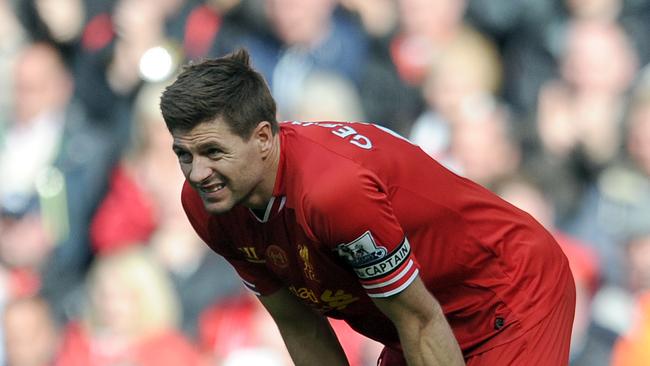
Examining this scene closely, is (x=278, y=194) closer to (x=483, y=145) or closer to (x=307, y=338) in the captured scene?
(x=307, y=338)

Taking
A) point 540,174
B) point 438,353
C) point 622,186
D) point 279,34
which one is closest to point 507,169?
point 540,174

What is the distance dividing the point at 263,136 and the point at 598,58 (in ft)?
11.2

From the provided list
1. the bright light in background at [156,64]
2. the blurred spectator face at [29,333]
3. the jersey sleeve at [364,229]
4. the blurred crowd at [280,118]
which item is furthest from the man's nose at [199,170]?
the blurred spectator face at [29,333]

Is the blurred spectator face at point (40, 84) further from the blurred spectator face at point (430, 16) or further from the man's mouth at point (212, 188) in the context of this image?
the man's mouth at point (212, 188)

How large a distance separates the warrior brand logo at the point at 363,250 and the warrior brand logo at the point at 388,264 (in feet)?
0.07

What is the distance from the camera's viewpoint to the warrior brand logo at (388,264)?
3699mm

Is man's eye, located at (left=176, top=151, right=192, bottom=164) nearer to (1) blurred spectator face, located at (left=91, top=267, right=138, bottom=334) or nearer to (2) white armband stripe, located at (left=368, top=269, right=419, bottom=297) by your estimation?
(2) white armband stripe, located at (left=368, top=269, right=419, bottom=297)

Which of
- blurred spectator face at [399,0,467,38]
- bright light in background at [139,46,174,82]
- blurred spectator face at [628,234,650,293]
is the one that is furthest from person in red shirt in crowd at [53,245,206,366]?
blurred spectator face at [628,234,650,293]

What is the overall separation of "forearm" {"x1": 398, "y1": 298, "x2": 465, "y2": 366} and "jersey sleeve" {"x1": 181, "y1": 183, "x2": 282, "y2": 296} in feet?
2.45

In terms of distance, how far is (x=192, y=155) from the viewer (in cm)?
377

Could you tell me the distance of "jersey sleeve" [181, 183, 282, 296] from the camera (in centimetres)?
420

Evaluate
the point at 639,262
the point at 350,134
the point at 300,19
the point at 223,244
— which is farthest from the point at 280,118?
the point at 350,134

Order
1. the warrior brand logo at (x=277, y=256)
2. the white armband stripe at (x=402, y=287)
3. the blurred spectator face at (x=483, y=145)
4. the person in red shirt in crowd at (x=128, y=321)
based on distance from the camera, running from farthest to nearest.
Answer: the person in red shirt in crowd at (x=128, y=321), the blurred spectator face at (x=483, y=145), the warrior brand logo at (x=277, y=256), the white armband stripe at (x=402, y=287)

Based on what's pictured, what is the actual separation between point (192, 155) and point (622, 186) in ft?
11.4
